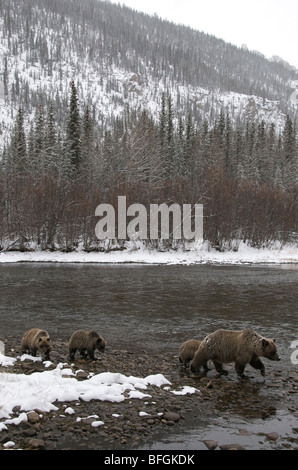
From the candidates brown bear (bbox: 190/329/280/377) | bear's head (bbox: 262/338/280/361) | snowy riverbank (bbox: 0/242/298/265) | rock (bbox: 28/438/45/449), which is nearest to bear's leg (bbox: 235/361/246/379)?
brown bear (bbox: 190/329/280/377)

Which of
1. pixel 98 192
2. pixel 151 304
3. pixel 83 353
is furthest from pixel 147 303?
pixel 98 192

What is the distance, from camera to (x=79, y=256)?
37.8m

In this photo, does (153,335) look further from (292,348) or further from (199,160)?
(199,160)

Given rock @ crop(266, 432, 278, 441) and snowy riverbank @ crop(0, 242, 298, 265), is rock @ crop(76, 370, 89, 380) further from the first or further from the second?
snowy riverbank @ crop(0, 242, 298, 265)

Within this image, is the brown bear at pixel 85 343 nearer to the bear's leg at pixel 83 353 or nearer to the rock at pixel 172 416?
the bear's leg at pixel 83 353

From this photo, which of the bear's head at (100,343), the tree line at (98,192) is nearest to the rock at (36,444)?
the bear's head at (100,343)

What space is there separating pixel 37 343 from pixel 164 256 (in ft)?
96.9

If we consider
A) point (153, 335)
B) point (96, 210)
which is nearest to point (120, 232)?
point (96, 210)

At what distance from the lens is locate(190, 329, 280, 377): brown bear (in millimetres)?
8859

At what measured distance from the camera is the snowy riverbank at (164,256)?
119 ft

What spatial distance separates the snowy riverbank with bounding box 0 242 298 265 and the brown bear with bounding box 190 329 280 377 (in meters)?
26.5

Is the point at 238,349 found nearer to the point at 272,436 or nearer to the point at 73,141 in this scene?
the point at 272,436

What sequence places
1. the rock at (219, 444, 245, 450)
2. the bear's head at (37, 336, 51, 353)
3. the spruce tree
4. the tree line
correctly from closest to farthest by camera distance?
the rock at (219, 444, 245, 450) → the bear's head at (37, 336, 51, 353) → the tree line → the spruce tree
